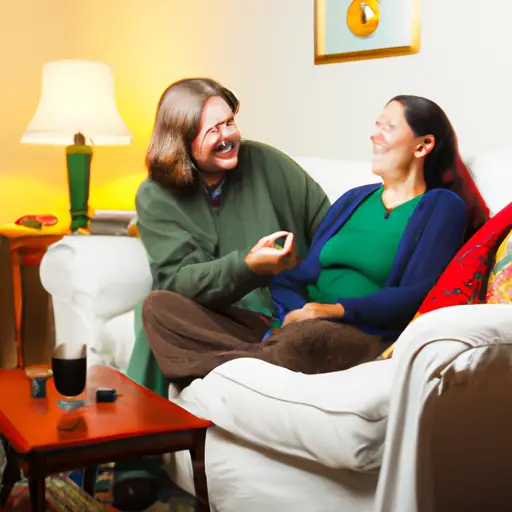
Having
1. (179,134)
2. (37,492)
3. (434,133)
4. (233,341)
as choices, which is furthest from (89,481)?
(434,133)

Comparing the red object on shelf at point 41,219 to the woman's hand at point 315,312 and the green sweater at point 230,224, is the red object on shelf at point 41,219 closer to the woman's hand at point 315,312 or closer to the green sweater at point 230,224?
the green sweater at point 230,224

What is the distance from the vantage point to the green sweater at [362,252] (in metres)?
2.23

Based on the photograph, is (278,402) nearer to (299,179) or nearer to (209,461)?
(209,461)

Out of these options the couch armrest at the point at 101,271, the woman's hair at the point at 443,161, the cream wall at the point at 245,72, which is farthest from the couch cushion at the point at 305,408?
the cream wall at the point at 245,72

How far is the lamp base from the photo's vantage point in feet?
11.5

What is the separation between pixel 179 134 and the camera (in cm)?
257

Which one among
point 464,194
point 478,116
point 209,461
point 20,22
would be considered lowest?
point 209,461

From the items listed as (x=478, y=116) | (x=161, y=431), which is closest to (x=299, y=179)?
(x=478, y=116)

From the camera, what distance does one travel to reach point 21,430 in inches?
67.9

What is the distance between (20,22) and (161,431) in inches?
108

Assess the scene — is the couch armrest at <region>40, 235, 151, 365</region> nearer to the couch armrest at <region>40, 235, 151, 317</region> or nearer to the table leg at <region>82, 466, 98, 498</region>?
the couch armrest at <region>40, 235, 151, 317</region>

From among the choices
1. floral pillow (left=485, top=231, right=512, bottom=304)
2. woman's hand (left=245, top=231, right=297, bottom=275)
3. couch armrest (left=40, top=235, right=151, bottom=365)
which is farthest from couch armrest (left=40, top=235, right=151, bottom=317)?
floral pillow (left=485, top=231, right=512, bottom=304)

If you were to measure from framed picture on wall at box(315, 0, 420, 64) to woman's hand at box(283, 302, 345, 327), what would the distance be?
33.5 inches

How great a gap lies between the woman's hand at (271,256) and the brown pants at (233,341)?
0.13m
